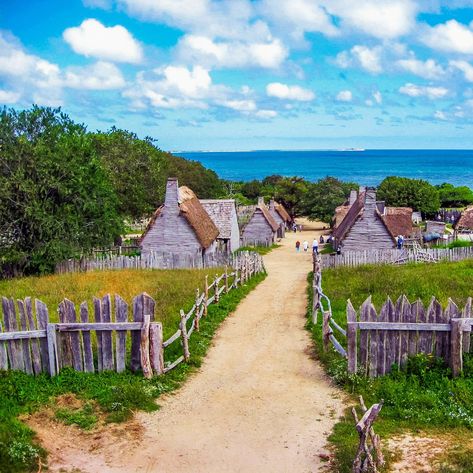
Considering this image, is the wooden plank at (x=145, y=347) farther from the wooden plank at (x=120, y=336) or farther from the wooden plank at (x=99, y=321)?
the wooden plank at (x=99, y=321)

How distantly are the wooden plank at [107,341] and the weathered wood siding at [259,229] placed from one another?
43384 millimetres

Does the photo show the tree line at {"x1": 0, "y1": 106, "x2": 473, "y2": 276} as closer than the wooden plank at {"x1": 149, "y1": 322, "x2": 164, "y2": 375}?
No

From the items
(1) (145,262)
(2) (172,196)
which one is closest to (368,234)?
(2) (172,196)

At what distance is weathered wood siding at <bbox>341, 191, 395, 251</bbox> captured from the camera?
35.8 metres

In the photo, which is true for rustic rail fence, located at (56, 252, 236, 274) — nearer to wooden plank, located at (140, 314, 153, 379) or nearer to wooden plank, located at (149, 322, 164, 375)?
wooden plank, located at (149, 322, 164, 375)

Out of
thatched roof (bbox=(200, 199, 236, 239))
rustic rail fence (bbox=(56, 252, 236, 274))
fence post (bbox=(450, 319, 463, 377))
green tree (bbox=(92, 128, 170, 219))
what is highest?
green tree (bbox=(92, 128, 170, 219))

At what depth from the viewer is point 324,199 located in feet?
227

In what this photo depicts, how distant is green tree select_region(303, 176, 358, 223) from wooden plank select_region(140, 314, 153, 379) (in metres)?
57.7

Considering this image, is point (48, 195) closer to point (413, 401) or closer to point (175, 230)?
point (175, 230)

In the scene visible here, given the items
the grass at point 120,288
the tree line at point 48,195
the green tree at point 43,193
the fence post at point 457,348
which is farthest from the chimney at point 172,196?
the fence post at point 457,348

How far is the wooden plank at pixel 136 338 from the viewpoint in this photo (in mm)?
11484

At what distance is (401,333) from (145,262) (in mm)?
21639

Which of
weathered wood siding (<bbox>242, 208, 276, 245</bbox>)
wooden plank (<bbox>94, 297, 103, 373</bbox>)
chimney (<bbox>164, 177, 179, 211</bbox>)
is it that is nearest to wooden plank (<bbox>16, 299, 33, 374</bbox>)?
wooden plank (<bbox>94, 297, 103, 373</bbox>)

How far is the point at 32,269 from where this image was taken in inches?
1181
